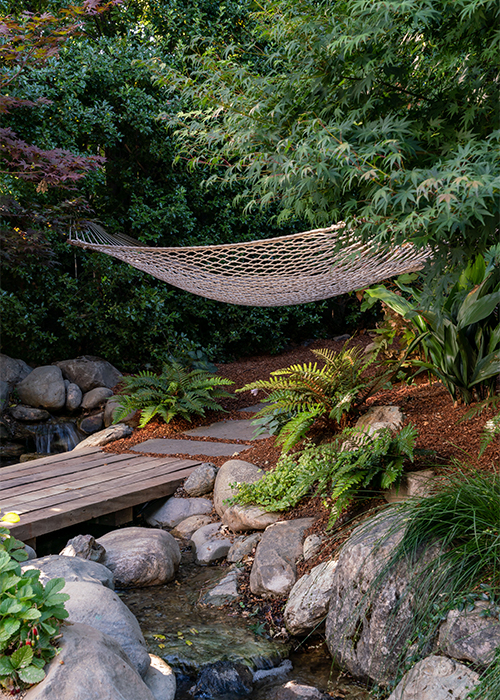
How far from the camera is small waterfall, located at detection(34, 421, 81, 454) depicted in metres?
4.97

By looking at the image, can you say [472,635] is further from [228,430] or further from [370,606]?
[228,430]

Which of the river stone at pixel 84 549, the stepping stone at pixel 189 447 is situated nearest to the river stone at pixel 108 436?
the stepping stone at pixel 189 447

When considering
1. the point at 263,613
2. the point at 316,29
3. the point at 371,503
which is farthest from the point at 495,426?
the point at 316,29

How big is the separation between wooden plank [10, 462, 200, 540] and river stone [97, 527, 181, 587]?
0.80 ft

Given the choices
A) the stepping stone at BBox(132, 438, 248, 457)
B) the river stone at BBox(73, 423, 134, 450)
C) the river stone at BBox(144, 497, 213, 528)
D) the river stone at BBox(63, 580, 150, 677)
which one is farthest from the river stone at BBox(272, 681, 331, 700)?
the river stone at BBox(73, 423, 134, 450)

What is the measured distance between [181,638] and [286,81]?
1884 mm

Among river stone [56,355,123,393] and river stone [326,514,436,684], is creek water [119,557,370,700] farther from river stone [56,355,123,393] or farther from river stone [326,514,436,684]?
river stone [56,355,123,393]

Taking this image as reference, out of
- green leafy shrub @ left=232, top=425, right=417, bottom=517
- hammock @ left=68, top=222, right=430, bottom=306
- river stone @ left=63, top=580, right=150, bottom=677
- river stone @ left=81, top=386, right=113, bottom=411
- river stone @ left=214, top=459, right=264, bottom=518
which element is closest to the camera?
river stone @ left=63, top=580, right=150, bottom=677

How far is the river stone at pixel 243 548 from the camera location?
2662mm

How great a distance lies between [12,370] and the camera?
531 centimetres

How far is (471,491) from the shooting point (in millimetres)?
1776

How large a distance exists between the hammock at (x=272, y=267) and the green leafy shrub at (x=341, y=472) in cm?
122

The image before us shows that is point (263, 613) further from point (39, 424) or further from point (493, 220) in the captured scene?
point (39, 424)

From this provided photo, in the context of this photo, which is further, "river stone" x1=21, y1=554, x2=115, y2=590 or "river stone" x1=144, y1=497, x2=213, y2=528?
"river stone" x1=144, y1=497, x2=213, y2=528
